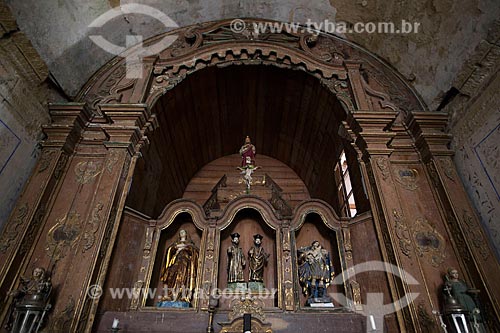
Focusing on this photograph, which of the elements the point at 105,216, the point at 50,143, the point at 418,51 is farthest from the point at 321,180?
the point at 50,143

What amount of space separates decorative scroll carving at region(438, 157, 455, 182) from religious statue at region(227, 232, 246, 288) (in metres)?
2.72

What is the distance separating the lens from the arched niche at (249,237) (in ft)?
13.4

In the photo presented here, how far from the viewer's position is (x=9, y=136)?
3398 millimetres

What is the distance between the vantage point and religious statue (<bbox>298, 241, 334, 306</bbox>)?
369cm

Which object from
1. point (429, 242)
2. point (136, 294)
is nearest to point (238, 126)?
point (136, 294)

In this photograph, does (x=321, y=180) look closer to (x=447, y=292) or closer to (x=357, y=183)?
(x=357, y=183)

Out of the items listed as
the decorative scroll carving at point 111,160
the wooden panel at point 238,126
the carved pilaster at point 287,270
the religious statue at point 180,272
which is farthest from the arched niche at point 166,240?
the carved pilaster at point 287,270

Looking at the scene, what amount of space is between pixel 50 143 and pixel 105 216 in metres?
1.33

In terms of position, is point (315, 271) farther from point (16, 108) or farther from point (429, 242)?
point (16, 108)

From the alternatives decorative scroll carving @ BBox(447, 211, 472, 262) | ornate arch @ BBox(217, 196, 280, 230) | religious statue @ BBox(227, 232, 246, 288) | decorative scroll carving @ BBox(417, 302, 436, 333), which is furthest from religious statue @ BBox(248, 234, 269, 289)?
decorative scroll carving @ BBox(447, 211, 472, 262)

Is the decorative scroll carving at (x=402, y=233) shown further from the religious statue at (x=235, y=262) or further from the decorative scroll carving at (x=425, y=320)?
the religious statue at (x=235, y=262)

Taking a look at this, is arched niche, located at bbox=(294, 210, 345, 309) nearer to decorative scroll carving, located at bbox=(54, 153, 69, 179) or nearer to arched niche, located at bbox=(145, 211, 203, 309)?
arched niche, located at bbox=(145, 211, 203, 309)

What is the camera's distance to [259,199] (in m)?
4.16

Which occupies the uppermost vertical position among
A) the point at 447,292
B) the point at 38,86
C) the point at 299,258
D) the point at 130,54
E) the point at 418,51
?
the point at 130,54
